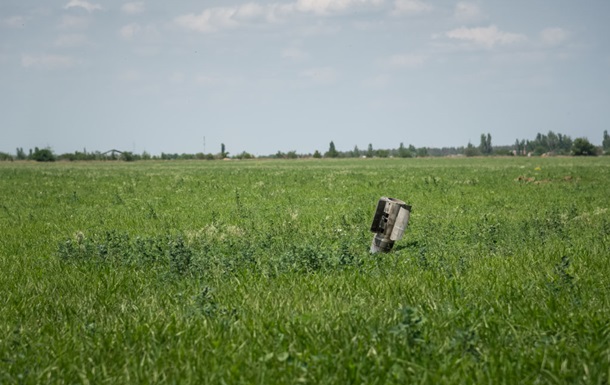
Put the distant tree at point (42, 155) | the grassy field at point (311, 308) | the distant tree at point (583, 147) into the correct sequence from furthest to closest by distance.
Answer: the distant tree at point (583, 147) → the distant tree at point (42, 155) → the grassy field at point (311, 308)

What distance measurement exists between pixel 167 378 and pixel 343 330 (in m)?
1.51

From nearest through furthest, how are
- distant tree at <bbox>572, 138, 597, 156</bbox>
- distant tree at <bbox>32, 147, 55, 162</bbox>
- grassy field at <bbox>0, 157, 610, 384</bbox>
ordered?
grassy field at <bbox>0, 157, 610, 384</bbox>
distant tree at <bbox>32, 147, 55, 162</bbox>
distant tree at <bbox>572, 138, 597, 156</bbox>

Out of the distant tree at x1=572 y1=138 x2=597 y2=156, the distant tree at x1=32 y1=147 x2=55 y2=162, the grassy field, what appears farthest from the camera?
the distant tree at x1=572 y1=138 x2=597 y2=156

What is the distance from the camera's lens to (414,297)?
6.12 meters

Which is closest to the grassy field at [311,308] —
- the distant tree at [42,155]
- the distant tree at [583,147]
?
the distant tree at [42,155]

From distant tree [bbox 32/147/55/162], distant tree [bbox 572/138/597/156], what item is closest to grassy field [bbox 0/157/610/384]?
distant tree [bbox 32/147/55/162]

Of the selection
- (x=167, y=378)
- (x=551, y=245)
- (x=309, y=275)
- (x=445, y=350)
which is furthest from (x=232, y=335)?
(x=551, y=245)

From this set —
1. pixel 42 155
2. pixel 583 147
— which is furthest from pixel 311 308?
pixel 583 147

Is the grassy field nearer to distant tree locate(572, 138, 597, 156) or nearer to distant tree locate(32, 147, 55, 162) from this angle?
distant tree locate(32, 147, 55, 162)

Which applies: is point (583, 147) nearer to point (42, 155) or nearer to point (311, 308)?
point (42, 155)

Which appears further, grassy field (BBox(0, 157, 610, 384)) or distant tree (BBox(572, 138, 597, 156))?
distant tree (BBox(572, 138, 597, 156))

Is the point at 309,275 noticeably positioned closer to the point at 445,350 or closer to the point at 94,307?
the point at 94,307

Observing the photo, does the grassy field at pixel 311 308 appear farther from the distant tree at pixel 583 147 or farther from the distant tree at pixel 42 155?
the distant tree at pixel 583 147

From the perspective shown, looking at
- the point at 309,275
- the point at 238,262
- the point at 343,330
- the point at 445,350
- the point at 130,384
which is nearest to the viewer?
the point at 130,384
